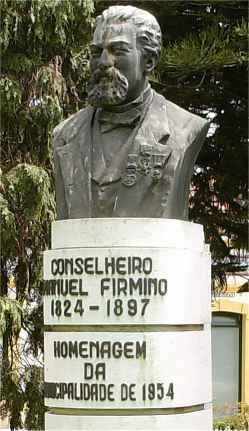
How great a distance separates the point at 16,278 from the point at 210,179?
2.33 m

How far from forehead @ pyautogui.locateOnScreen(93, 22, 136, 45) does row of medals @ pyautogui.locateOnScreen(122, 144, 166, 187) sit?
26.3 inches

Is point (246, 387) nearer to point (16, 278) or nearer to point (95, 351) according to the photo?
point (16, 278)

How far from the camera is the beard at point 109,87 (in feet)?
21.8

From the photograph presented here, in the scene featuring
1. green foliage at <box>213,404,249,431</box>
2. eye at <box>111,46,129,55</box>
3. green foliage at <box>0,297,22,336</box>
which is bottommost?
green foliage at <box>213,404,249,431</box>

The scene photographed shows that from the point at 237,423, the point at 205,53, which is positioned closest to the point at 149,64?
the point at 205,53

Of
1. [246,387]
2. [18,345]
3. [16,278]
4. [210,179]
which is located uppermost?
[210,179]

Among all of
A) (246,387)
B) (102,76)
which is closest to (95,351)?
(102,76)

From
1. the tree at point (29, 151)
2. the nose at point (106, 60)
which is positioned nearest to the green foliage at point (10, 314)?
the tree at point (29, 151)

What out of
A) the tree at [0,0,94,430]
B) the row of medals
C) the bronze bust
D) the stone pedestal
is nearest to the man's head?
the bronze bust

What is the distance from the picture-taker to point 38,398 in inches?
435

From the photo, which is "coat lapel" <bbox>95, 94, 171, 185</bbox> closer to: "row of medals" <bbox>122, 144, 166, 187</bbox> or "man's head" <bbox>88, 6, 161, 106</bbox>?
"row of medals" <bbox>122, 144, 166, 187</bbox>

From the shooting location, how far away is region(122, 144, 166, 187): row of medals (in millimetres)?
6609

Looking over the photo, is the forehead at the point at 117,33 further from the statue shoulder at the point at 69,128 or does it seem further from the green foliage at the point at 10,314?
the green foliage at the point at 10,314

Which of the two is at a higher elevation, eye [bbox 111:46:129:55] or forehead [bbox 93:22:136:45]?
forehead [bbox 93:22:136:45]
